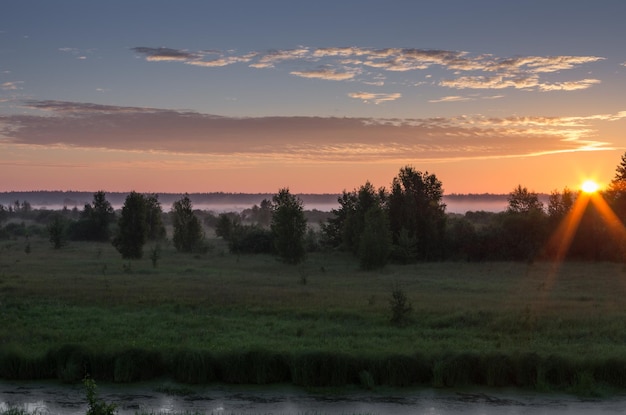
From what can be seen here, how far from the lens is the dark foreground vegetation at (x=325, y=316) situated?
19.9 metres

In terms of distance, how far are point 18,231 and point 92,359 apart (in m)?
98.4

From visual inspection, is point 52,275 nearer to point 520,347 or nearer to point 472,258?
point 520,347

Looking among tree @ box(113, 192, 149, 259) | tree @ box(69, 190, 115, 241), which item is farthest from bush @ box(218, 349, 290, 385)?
tree @ box(69, 190, 115, 241)

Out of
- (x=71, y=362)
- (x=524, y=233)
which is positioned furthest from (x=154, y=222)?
(x=71, y=362)

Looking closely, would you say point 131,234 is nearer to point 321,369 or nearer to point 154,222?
point 154,222

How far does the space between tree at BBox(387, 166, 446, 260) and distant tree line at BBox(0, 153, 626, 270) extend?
4.5 inches

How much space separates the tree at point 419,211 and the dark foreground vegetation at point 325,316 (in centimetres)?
787

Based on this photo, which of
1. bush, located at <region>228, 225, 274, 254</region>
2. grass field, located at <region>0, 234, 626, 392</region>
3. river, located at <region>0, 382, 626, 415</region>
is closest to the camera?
river, located at <region>0, 382, 626, 415</region>

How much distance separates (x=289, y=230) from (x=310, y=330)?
34.1 meters

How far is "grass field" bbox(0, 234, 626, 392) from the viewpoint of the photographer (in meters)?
19.8

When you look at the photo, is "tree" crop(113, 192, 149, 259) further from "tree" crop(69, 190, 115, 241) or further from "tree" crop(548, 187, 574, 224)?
"tree" crop(548, 187, 574, 224)

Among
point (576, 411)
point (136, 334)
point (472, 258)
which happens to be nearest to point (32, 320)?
point (136, 334)

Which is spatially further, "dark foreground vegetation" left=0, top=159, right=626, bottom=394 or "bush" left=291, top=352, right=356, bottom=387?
"dark foreground vegetation" left=0, top=159, right=626, bottom=394

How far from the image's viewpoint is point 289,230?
58844 millimetres
